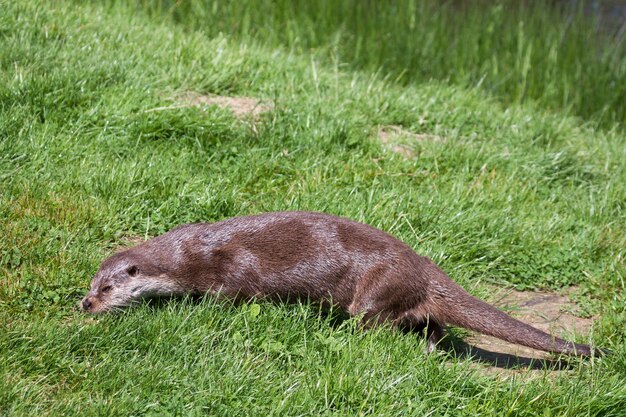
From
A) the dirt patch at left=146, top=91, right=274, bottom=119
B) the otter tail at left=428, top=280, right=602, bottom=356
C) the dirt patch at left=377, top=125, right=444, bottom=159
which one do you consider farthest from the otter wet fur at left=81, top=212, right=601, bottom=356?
the dirt patch at left=377, top=125, right=444, bottom=159

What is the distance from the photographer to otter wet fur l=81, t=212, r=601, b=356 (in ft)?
13.0

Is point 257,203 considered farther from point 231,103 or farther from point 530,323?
point 530,323

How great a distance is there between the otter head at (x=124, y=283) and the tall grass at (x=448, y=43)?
364 cm

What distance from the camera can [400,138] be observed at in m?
5.93

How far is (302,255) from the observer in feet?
13.3

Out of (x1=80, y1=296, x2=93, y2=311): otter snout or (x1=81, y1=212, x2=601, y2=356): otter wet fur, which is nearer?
(x1=80, y1=296, x2=93, y2=311): otter snout

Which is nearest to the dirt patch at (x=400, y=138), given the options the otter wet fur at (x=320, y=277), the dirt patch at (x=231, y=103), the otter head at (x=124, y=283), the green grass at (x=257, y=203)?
the green grass at (x=257, y=203)

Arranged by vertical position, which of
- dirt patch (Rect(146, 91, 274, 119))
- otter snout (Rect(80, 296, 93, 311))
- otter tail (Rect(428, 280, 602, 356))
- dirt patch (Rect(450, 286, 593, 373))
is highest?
dirt patch (Rect(146, 91, 274, 119))

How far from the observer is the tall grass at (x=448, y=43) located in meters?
7.65

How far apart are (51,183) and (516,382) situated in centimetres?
249

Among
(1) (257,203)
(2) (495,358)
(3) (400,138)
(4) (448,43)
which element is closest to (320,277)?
(2) (495,358)

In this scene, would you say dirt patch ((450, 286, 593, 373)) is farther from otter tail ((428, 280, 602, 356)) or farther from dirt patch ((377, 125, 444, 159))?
dirt patch ((377, 125, 444, 159))

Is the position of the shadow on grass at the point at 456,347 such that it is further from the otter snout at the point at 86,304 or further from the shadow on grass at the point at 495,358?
the otter snout at the point at 86,304

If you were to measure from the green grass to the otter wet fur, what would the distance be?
0.10 m
